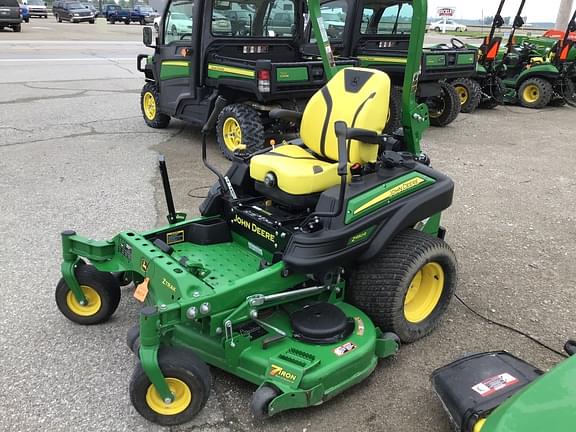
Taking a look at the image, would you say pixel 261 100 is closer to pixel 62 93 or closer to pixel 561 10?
pixel 62 93

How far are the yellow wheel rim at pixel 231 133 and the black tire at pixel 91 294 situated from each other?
11.5 feet

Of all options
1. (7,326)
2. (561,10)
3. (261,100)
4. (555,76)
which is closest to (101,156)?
(261,100)

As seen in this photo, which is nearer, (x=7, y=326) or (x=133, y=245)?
(x=133, y=245)

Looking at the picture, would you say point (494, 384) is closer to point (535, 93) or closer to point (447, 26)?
point (535, 93)

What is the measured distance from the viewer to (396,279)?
2.89 meters

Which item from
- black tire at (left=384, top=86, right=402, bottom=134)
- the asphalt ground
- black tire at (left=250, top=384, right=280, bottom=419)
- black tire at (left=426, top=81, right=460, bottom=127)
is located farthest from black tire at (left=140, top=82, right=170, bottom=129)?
black tire at (left=250, top=384, right=280, bottom=419)

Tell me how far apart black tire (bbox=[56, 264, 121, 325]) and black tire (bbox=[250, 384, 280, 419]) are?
1.17m

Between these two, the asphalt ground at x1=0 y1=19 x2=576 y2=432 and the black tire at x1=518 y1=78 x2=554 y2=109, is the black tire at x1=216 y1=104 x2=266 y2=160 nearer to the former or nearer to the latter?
the asphalt ground at x1=0 y1=19 x2=576 y2=432

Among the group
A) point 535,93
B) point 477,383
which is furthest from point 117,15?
point 477,383

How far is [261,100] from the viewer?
616cm

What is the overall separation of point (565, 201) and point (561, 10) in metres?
16.0

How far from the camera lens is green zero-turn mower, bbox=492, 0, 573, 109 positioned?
10789mm

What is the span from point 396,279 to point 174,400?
1.25m

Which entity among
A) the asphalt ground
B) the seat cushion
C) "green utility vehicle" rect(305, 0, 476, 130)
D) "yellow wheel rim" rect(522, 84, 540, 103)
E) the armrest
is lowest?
the asphalt ground
